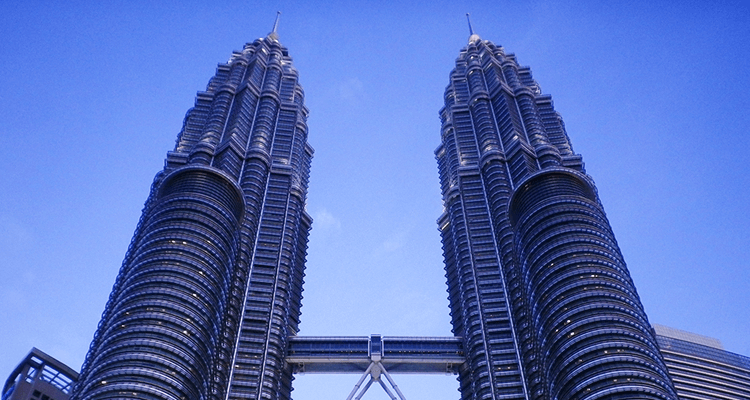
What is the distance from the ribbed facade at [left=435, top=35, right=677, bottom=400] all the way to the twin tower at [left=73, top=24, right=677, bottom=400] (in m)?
0.31

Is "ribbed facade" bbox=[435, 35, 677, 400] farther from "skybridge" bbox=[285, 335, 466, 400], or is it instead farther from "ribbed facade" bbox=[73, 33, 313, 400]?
"ribbed facade" bbox=[73, 33, 313, 400]

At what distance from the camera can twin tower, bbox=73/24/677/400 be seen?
4747 inches

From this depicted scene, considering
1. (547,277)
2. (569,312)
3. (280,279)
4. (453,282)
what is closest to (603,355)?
(569,312)

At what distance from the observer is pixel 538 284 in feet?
450

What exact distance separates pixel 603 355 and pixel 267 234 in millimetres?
83086

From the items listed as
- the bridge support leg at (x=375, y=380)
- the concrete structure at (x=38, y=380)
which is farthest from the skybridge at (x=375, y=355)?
the concrete structure at (x=38, y=380)

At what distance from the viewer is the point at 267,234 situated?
17462cm

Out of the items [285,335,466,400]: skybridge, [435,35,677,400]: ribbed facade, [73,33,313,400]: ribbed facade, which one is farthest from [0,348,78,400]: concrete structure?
[435,35,677,400]: ribbed facade

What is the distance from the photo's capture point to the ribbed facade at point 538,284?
118875 millimetres

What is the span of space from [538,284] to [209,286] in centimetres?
5781

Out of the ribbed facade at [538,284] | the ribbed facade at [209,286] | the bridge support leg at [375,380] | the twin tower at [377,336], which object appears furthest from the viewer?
the bridge support leg at [375,380]

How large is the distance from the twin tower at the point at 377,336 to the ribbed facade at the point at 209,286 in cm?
31

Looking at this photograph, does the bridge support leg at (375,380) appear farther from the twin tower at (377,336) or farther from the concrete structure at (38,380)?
the concrete structure at (38,380)

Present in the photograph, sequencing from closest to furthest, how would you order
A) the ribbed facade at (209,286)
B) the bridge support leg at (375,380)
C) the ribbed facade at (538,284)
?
the ribbed facade at (538,284), the ribbed facade at (209,286), the bridge support leg at (375,380)
